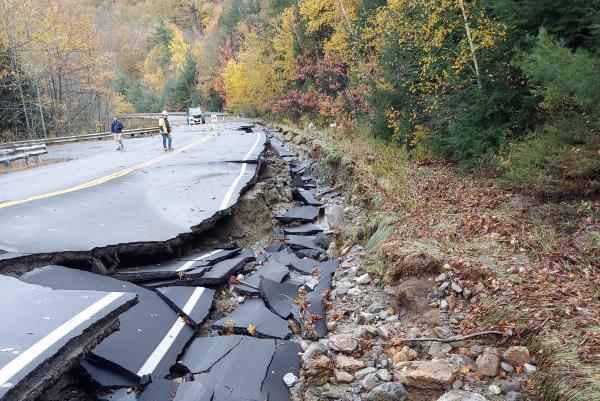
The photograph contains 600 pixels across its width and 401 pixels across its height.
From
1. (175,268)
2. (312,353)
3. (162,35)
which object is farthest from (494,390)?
(162,35)

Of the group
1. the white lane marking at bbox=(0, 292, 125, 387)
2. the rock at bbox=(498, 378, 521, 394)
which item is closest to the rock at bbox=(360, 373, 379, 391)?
the rock at bbox=(498, 378, 521, 394)

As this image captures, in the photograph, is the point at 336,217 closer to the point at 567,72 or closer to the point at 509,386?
the point at 567,72

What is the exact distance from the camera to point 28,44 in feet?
94.4

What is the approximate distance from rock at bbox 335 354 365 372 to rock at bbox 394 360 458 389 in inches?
16.5

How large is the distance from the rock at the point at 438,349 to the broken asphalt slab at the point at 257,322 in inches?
70.9

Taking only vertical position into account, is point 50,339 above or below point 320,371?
above

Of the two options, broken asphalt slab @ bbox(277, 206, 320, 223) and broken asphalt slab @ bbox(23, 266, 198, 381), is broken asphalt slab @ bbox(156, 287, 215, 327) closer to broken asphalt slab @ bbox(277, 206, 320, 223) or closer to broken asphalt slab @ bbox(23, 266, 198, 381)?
broken asphalt slab @ bbox(23, 266, 198, 381)

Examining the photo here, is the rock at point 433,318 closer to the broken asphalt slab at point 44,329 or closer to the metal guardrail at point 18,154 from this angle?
the broken asphalt slab at point 44,329

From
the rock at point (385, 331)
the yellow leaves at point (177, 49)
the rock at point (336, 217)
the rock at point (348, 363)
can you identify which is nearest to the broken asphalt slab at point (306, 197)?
the rock at point (336, 217)

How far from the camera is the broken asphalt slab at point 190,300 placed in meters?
5.20

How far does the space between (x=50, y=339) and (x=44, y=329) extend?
8.1 inches

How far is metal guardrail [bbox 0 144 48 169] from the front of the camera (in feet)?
58.5

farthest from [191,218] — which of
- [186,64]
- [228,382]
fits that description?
[186,64]

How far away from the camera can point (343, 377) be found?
408cm
